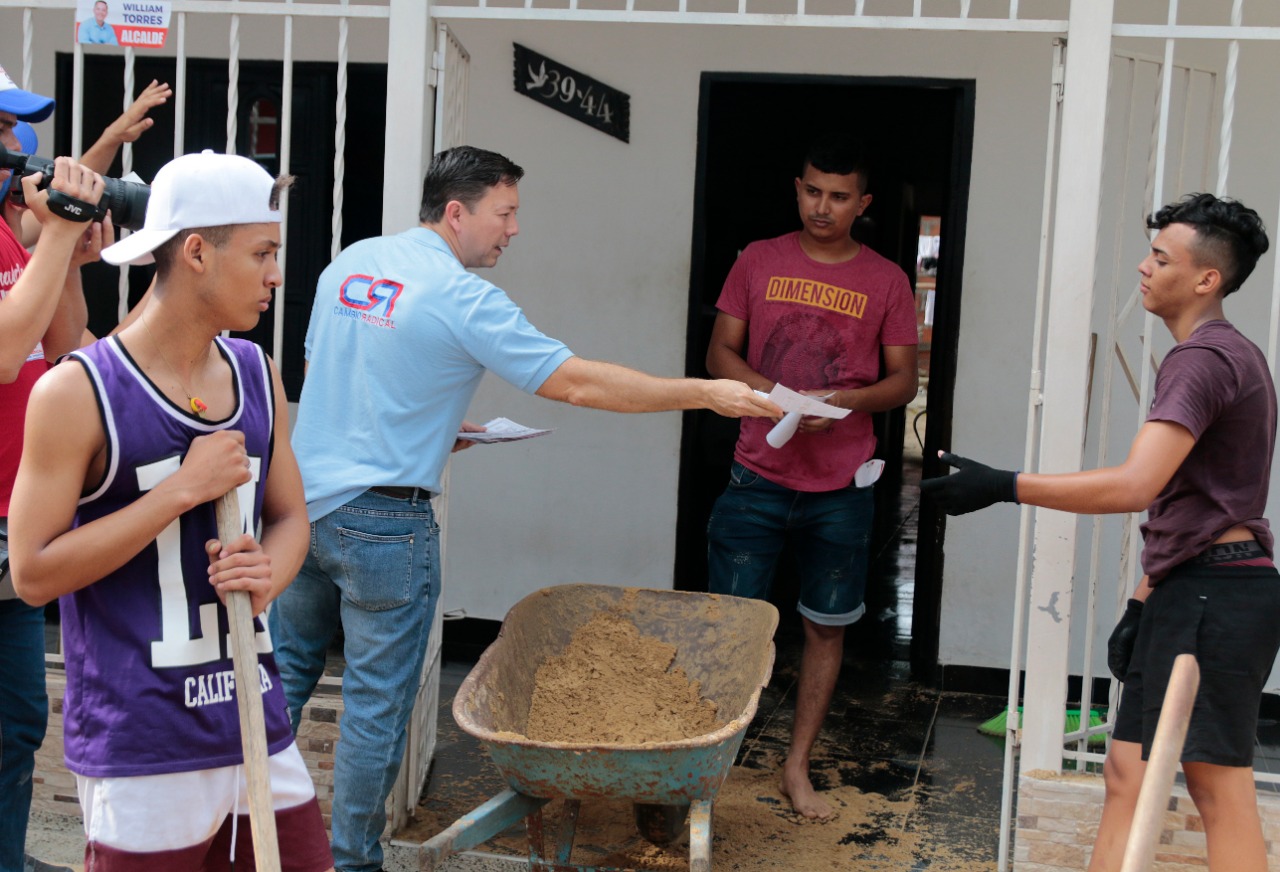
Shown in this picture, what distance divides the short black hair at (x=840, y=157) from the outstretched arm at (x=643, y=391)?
4.68 ft

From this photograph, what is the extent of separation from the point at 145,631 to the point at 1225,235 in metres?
2.46

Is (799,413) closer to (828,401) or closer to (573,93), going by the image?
(828,401)

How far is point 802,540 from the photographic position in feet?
14.6

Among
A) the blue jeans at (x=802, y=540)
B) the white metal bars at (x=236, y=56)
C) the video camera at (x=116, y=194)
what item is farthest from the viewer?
the blue jeans at (x=802, y=540)

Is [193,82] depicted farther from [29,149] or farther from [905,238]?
[905,238]

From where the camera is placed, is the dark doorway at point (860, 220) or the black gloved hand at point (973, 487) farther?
the dark doorway at point (860, 220)

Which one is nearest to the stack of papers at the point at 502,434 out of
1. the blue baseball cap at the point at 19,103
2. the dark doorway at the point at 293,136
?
the blue baseball cap at the point at 19,103

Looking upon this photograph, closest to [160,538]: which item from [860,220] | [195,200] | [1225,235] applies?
[195,200]

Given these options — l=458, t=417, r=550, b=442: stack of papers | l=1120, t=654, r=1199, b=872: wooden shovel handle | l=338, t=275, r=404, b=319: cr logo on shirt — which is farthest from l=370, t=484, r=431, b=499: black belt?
l=1120, t=654, r=1199, b=872: wooden shovel handle

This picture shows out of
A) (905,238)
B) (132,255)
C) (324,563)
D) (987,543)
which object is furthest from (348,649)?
(905,238)

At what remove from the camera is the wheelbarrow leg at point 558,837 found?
348 cm

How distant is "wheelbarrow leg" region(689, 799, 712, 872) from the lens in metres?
3.02

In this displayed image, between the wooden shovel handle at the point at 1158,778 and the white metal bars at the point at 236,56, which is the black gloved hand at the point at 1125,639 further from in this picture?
the white metal bars at the point at 236,56

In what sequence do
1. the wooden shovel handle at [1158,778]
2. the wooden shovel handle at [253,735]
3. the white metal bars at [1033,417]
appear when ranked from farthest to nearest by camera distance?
the white metal bars at [1033,417] < the wooden shovel handle at [253,735] < the wooden shovel handle at [1158,778]
